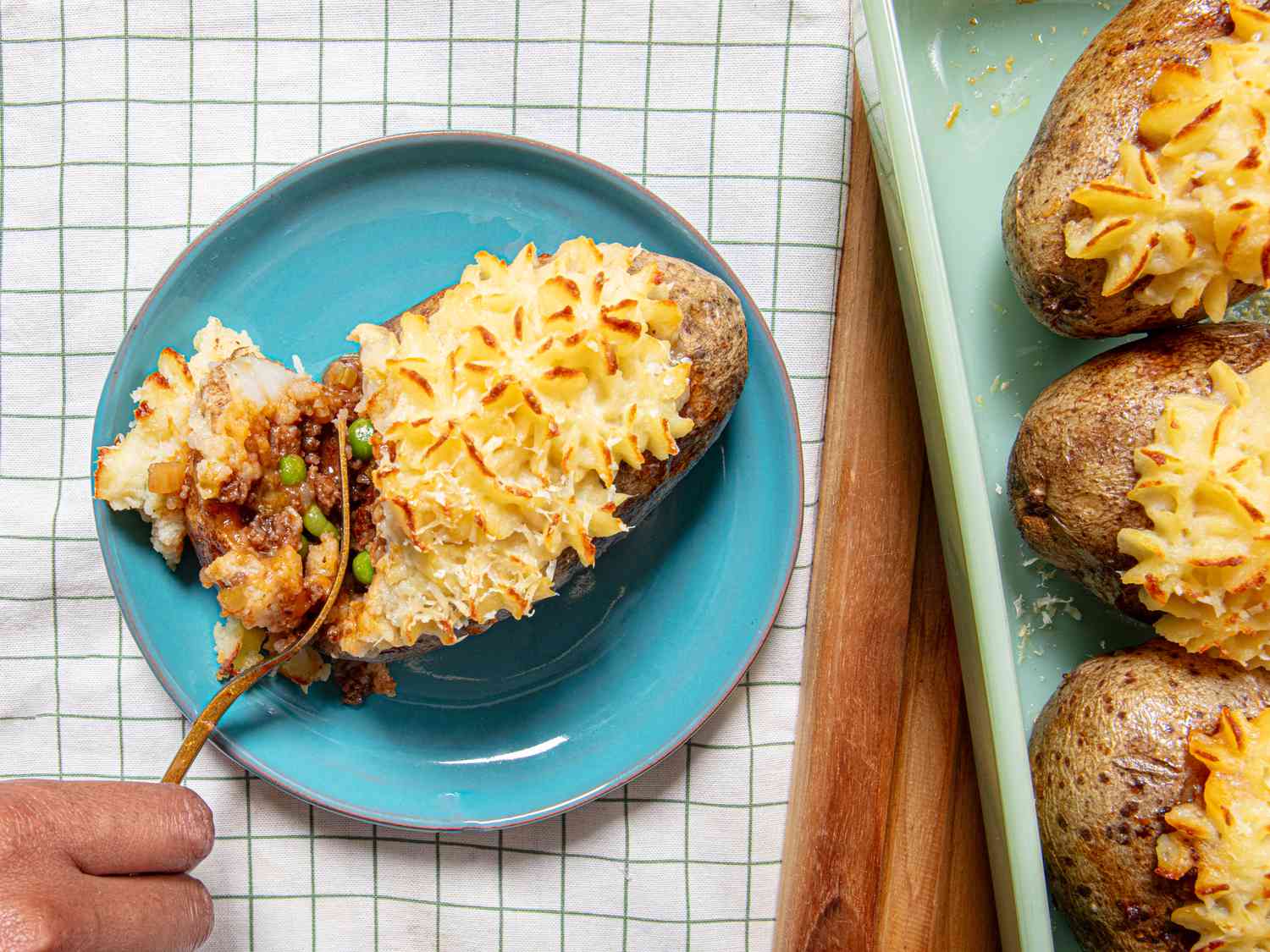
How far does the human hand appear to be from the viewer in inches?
53.5

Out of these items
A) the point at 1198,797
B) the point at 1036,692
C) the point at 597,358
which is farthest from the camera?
the point at 1036,692

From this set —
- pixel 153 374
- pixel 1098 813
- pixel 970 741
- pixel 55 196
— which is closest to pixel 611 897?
pixel 970 741

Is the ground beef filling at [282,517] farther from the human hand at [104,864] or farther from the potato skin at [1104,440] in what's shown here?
the potato skin at [1104,440]

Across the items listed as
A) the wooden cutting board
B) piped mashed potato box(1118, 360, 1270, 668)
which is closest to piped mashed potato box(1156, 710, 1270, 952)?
piped mashed potato box(1118, 360, 1270, 668)

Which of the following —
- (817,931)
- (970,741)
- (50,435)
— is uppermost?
(50,435)

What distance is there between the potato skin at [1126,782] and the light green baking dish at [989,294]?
0.09 meters

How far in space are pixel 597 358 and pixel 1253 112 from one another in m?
0.98

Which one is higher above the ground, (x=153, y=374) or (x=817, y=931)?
(x=153, y=374)

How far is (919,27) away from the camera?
5.77 feet

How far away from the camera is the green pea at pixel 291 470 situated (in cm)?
148

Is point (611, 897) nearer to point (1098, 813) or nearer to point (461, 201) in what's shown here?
point (1098, 813)

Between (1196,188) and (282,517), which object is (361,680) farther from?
(1196,188)

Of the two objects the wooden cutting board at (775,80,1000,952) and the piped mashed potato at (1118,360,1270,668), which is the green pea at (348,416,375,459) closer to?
the wooden cutting board at (775,80,1000,952)

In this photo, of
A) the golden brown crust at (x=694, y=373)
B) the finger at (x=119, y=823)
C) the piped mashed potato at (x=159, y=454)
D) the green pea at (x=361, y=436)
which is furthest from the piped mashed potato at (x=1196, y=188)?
the finger at (x=119, y=823)
